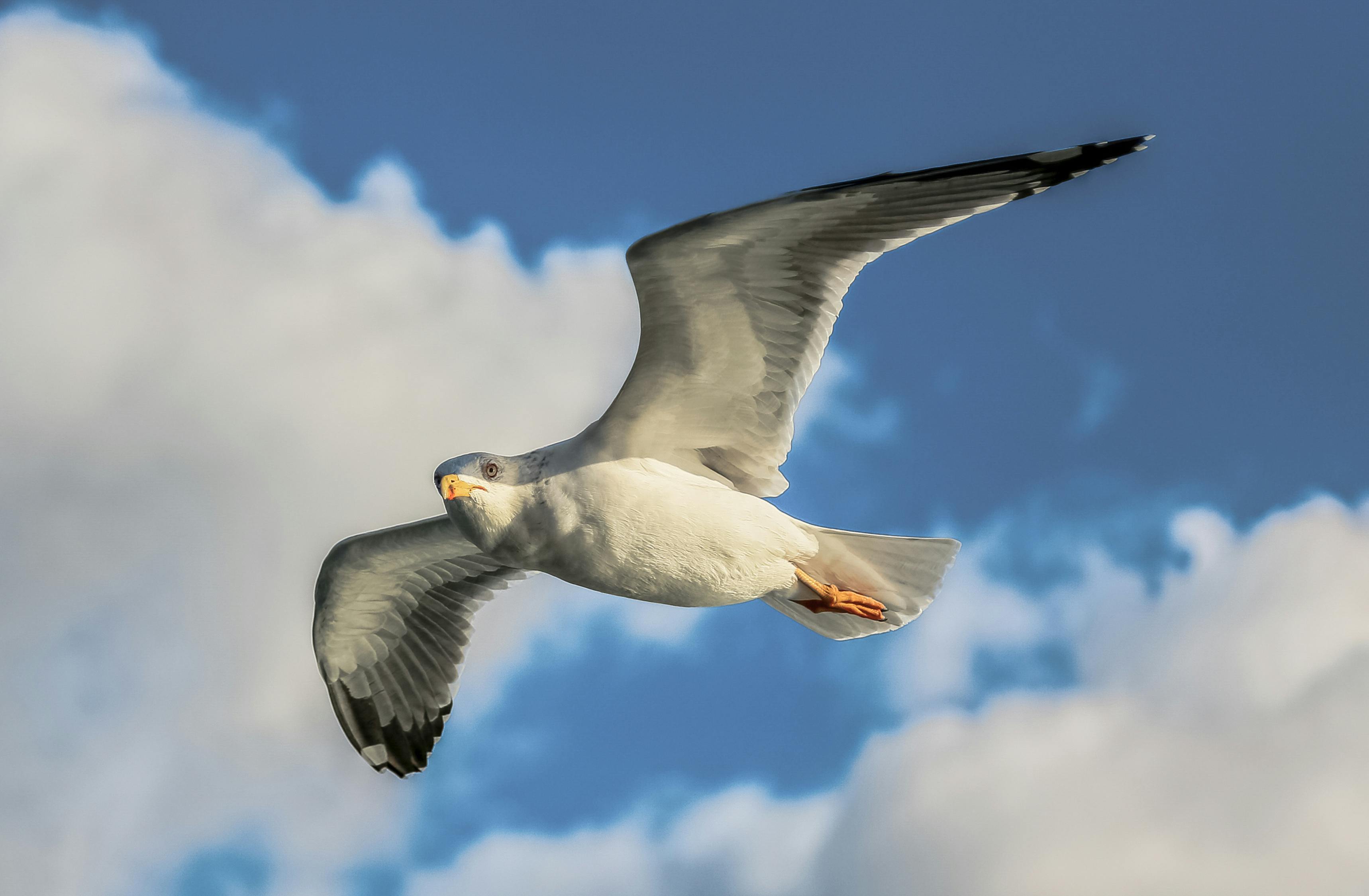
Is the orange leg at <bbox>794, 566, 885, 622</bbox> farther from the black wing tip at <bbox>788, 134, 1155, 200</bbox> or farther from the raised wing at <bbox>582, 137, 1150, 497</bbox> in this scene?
the black wing tip at <bbox>788, 134, 1155, 200</bbox>

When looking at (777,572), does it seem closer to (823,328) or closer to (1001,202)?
(823,328)

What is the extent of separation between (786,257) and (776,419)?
3.74 ft

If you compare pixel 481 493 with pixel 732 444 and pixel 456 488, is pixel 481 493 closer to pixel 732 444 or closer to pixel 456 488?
pixel 456 488

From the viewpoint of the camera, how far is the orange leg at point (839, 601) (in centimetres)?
812

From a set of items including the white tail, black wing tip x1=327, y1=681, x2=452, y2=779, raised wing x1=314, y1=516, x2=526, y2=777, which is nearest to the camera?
→ the white tail

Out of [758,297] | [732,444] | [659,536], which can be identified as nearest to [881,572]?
[732,444]

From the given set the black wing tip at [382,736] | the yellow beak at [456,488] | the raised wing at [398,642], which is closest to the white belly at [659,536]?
the yellow beak at [456,488]

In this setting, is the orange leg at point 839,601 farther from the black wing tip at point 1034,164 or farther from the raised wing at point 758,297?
the black wing tip at point 1034,164

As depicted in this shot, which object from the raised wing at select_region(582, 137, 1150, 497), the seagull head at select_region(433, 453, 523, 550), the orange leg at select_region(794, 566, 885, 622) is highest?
the raised wing at select_region(582, 137, 1150, 497)

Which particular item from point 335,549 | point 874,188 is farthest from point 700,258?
point 335,549

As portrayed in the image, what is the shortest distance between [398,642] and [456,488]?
3449mm

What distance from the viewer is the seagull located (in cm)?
680

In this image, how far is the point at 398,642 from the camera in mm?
10078

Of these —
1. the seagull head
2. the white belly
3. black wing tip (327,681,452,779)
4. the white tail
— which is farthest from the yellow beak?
black wing tip (327,681,452,779)
